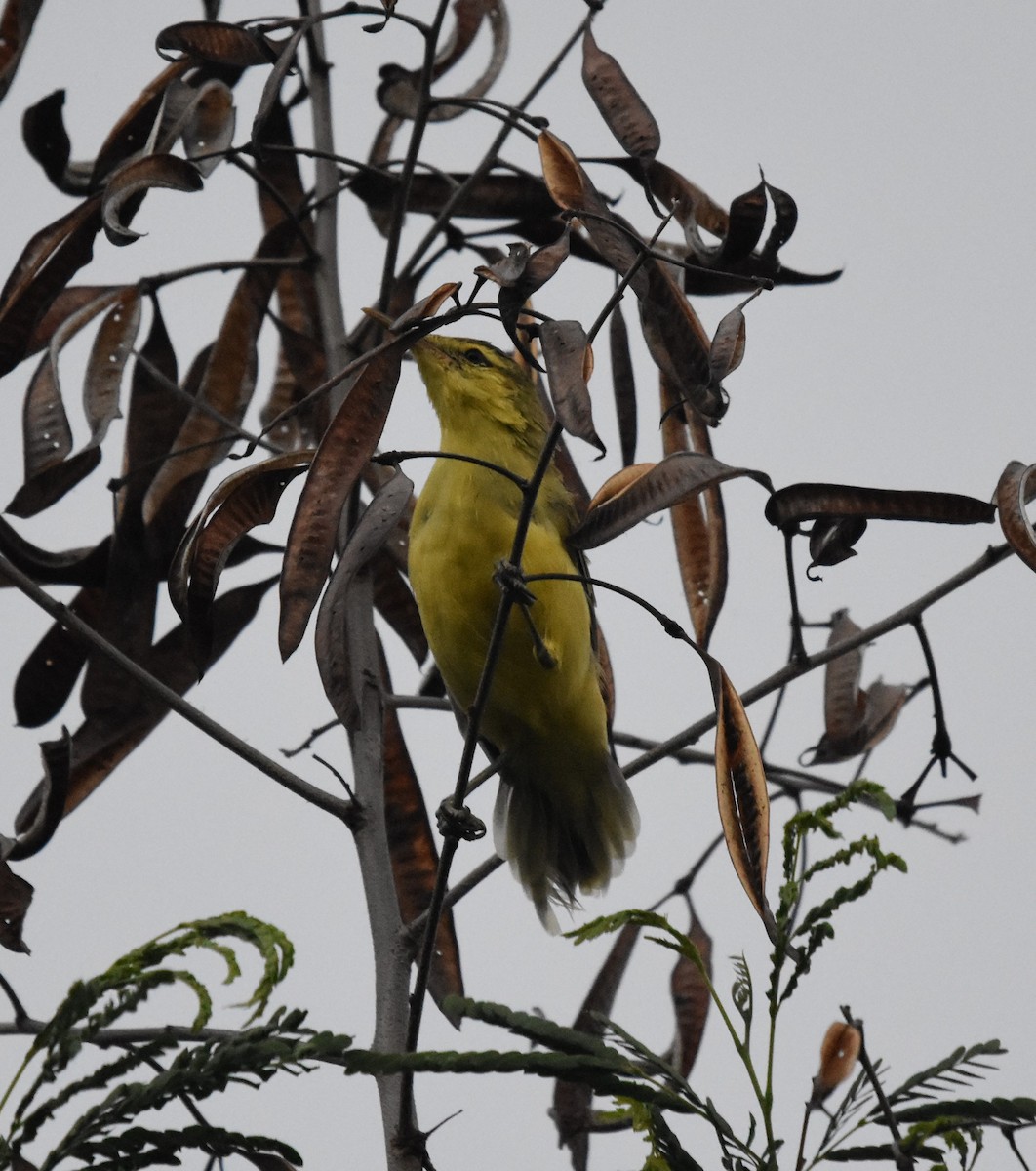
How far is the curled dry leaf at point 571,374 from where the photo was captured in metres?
1.89

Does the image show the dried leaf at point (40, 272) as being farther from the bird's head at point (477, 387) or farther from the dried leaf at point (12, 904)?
the bird's head at point (477, 387)

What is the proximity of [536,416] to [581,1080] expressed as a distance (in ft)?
7.94

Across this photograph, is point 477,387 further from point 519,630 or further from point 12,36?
point 12,36

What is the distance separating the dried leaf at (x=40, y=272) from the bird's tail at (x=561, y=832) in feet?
6.11

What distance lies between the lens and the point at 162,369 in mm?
3818

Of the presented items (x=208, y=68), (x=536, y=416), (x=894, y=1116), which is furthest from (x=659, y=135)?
(x=894, y=1116)

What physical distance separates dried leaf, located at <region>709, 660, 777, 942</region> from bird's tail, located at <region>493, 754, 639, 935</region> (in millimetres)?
1986

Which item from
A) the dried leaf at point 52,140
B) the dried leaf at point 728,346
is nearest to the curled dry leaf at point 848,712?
the dried leaf at point 728,346

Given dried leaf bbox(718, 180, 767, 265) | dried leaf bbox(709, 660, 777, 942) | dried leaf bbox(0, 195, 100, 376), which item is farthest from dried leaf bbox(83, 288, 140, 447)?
dried leaf bbox(709, 660, 777, 942)

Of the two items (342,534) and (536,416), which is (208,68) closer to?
(342,534)

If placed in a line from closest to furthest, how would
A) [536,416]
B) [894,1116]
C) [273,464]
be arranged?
1. [894,1116]
2. [273,464]
3. [536,416]

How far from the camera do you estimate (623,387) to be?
3.28 meters

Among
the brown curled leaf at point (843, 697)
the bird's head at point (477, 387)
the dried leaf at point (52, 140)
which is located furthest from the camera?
the bird's head at point (477, 387)

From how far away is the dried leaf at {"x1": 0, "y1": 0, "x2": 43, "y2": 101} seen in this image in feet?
10.7
